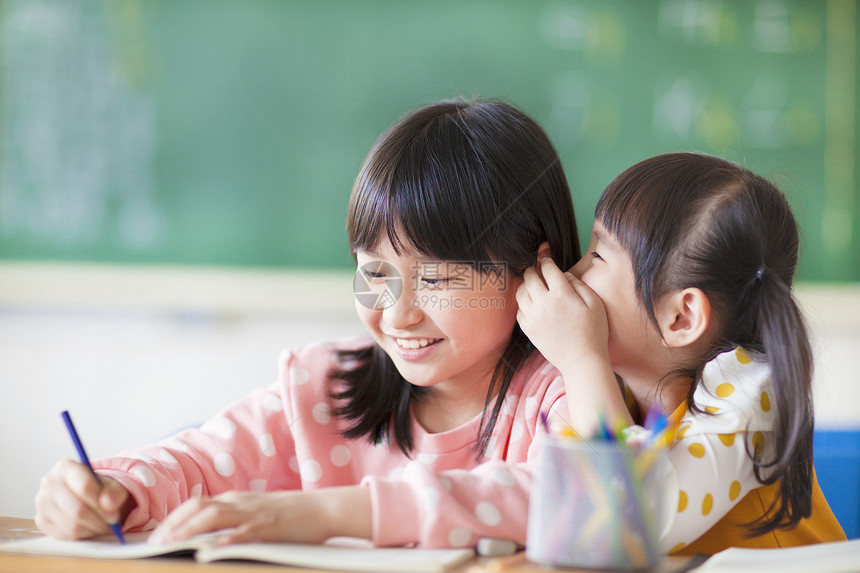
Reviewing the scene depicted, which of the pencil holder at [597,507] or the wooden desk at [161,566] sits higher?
the pencil holder at [597,507]

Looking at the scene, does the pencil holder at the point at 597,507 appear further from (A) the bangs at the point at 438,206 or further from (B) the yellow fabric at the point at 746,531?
(A) the bangs at the point at 438,206

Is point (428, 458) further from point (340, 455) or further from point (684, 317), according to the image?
point (684, 317)

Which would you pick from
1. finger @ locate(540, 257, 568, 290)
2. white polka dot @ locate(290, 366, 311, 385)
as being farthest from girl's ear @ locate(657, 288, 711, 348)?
white polka dot @ locate(290, 366, 311, 385)

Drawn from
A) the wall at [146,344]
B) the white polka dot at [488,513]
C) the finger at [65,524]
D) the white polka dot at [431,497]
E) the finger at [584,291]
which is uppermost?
the finger at [584,291]

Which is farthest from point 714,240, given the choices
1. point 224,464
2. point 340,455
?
point 224,464

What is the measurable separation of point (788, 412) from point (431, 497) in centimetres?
39

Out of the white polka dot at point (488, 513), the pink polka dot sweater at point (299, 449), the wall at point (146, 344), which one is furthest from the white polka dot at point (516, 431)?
the wall at point (146, 344)

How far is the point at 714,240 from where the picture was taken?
36.5 inches

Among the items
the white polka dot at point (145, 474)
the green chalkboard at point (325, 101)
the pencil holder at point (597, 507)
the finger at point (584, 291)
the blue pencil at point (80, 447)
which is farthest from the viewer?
the green chalkboard at point (325, 101)

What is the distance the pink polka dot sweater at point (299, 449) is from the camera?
0.85 m

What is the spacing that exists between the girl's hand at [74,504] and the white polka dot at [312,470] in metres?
0.33

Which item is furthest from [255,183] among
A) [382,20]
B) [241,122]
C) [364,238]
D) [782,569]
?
[782,569]

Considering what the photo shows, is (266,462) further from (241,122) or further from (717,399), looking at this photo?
→ (241,122)

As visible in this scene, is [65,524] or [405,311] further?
[405,311]
